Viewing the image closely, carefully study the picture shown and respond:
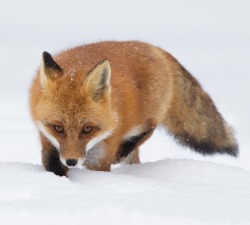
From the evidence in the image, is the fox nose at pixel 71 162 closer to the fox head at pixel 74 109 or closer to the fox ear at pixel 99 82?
the fox head at pixel 74 109

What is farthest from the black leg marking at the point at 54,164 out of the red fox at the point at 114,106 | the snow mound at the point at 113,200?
the snow mound at the point at 113,200

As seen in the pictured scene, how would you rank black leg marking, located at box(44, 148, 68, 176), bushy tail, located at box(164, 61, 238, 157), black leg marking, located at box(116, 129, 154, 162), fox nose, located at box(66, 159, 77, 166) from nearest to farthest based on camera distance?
fox nose, located at box(66, 159, 77, 166), black leg marking, located at box(44, 148, 68, 176), black leg marking, located at box(116, 129, 154, 162), bushy tail, located at box(164, 61, 238, 157)

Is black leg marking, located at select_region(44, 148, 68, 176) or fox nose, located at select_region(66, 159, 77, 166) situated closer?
fox nose, located at select_region(66, 159, 77, 166)

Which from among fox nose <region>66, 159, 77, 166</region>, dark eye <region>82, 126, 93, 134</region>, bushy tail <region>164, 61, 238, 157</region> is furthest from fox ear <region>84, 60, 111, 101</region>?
bushy tail <region>164, 61, 238, 157</region>

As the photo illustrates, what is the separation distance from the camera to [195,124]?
17.0 ft

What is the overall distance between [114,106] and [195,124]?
4.29 ft

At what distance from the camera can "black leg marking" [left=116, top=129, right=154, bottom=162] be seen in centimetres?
485

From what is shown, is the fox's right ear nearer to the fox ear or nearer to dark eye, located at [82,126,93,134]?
the fox ear

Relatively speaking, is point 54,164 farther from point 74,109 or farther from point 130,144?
point 130,144

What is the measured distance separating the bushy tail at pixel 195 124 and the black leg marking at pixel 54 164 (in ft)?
4.65

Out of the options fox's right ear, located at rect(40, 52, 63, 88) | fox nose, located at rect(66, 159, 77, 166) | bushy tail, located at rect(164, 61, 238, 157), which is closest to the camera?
fox nose, located at rect(66, 159, 77, 166)

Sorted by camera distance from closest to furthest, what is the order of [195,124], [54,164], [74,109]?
[74,109], [54,164], [195,124]

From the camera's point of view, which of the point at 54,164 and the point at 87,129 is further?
the point at 54,164

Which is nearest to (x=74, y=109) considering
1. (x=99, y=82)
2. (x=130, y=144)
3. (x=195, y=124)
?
(x=99, y=82)
